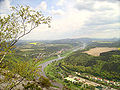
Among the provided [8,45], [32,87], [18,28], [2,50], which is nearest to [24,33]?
[18,28]

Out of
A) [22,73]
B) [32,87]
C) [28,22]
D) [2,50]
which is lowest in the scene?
[32,87]

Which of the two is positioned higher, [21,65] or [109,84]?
[21,65]

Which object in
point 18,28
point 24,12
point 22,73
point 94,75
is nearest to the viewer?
point 24,12

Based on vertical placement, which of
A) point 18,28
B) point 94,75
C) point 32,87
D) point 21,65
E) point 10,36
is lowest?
point 94,75

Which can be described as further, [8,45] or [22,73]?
[22,73]

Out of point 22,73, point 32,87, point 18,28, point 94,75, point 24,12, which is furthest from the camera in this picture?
point 94,75

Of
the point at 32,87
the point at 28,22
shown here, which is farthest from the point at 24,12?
the point at 32,87

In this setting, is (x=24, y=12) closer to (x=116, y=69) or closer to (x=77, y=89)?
(x=77, y=89)

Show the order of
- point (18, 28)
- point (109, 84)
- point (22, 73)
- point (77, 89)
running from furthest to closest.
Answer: point (109, 84)
point (77, 89)
point (22, 73)
point (18, 28)

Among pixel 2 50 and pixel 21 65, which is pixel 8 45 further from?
pixel 21 65
